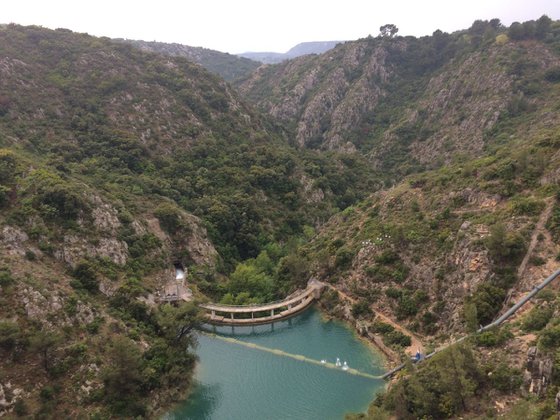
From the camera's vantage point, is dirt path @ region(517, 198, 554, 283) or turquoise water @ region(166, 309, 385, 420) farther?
dirt path @ region(517, 198, 554, 283)

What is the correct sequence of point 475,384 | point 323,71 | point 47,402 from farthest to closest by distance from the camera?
point 323,71
point 47,402
point 475,384

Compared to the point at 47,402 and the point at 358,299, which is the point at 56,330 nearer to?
the point at 47,402

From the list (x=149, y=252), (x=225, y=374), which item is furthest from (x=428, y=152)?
(x=225, y=374)

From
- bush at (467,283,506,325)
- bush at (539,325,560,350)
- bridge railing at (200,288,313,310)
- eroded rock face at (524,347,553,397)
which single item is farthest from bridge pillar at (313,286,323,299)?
bush at (539,325,560,350)

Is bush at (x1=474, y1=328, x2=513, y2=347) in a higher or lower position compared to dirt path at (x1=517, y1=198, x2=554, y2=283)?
lower

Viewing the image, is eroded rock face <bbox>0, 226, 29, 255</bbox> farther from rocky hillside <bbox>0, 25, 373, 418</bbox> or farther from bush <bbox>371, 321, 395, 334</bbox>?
bush <bbox>371, 321, 395, 334</bbox>

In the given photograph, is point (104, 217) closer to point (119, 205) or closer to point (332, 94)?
point (119, 205)

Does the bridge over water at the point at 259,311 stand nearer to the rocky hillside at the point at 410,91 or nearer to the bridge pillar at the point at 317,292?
the bridge pillar at the point at 317,292

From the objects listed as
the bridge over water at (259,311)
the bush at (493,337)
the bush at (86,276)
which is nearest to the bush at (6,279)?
the bush at (86,276)
